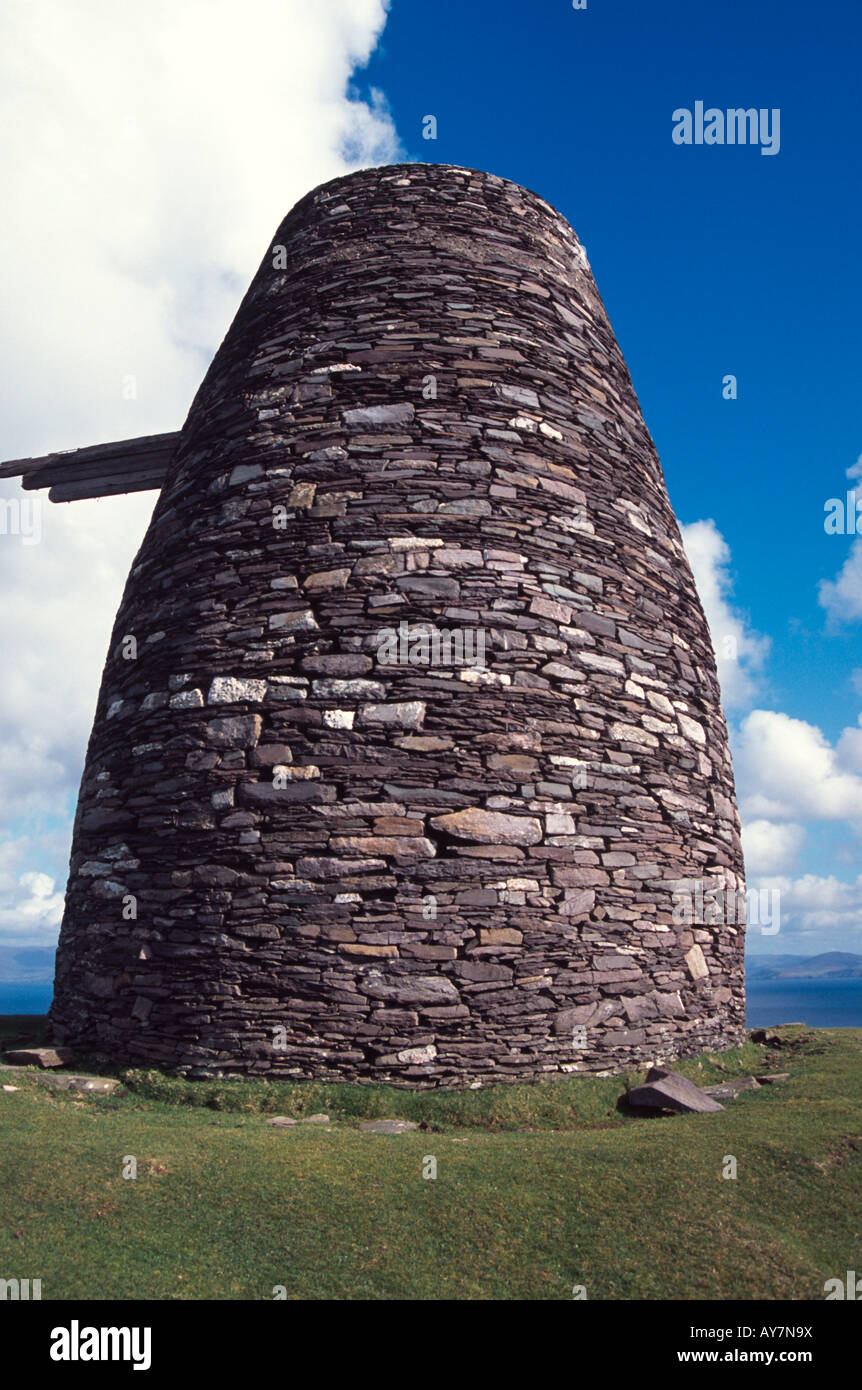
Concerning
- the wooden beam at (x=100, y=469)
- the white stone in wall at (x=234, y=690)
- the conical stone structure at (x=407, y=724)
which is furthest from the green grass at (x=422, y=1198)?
the wooden beam at (x=100, y=469)

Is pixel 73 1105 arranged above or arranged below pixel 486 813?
below

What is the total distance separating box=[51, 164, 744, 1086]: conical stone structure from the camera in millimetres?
6215

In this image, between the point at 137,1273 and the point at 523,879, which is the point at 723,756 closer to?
the point at 523,879

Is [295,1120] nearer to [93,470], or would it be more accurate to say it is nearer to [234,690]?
[234,690]

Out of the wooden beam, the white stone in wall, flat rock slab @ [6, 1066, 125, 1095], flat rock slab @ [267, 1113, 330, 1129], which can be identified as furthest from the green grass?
the wooden beam

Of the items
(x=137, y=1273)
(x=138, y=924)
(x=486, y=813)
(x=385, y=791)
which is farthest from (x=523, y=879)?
(x=137, y=1273)

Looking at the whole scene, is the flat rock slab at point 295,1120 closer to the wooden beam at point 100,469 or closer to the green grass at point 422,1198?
the green grass at point 422,1198

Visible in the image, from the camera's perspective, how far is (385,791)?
21.0 ft

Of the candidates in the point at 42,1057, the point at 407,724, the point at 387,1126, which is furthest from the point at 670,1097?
the point at 42,1057

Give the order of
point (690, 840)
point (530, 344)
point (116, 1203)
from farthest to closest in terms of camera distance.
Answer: point (530, 344)
point (690, 840)
point (116, 1203)

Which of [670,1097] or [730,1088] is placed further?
[730,1088]

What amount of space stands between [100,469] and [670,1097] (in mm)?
10320

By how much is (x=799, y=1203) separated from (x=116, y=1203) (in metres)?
3.39

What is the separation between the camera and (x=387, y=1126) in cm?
552
